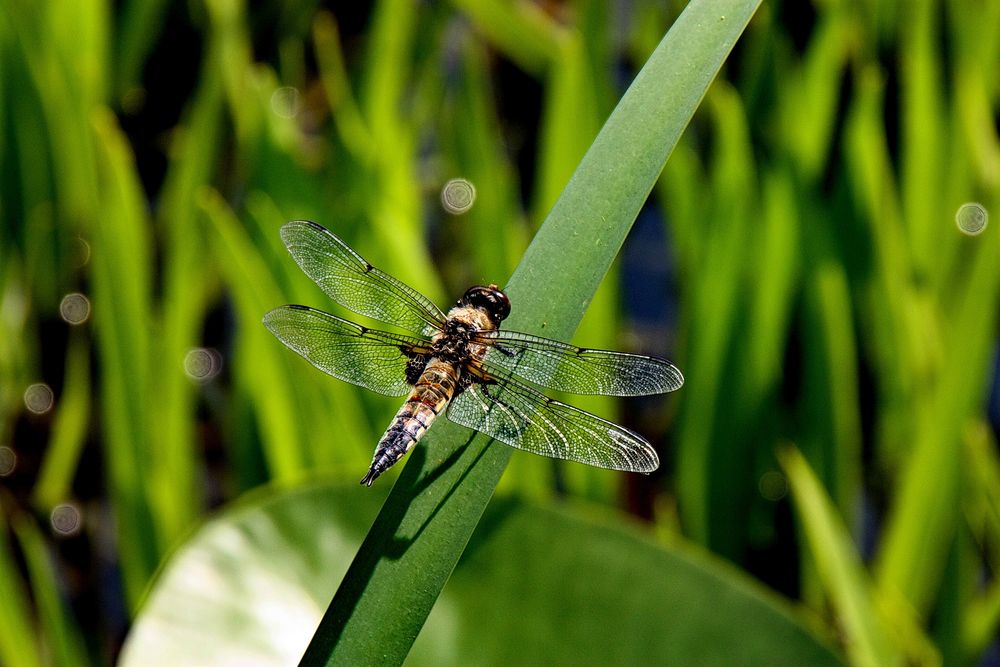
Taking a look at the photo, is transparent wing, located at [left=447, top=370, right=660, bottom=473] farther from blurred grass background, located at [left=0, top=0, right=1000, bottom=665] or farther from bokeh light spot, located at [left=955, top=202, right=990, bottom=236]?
bokeh light spot, located at [left=955, top=202, right=990, bottom=236]

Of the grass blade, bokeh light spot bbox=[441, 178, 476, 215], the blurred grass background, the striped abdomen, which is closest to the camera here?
the grass blade

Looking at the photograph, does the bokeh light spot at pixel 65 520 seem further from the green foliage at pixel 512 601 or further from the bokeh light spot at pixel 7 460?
the green foliage at pixel 512 601

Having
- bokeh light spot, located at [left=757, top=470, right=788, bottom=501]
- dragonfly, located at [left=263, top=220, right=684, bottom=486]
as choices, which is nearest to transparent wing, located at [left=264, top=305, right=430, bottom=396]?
dragonfly, located at [left=263, top=220, right=684, bottom=486]

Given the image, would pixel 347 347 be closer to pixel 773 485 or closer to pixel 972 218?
pixel 773 485

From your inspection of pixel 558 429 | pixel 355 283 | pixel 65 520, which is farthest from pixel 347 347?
pixel 65 520

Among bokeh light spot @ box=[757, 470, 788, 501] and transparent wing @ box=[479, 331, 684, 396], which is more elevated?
bokeh light spot @ box=[757, 470, 788, 501]

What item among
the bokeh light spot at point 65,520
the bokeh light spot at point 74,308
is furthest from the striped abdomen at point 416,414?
the bokeh light spot at point 74,308
